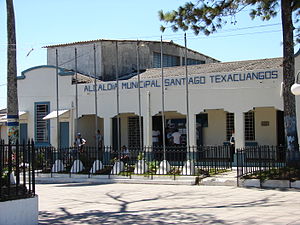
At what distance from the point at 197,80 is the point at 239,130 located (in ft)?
9.98

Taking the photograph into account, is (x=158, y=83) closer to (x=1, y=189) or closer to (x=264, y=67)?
(x=264, y=67)

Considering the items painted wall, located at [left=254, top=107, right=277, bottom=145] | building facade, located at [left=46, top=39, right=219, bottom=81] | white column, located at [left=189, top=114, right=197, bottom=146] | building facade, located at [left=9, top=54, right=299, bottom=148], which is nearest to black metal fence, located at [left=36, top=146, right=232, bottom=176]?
white column, located at [left=189, top=114, right=197, bottom=146]

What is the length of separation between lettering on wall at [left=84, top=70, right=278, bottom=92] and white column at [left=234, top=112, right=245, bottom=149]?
1602mm

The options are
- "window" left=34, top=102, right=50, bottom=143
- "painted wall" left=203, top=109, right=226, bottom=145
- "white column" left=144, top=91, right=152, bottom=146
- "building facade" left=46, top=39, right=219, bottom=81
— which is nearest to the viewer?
"white column" left=144, top=91, right=152, bottom=146

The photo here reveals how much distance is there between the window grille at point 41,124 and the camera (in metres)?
25.5

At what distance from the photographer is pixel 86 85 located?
24.0m

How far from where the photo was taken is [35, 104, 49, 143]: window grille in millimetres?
25516

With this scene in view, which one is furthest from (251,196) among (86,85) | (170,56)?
(170,56)

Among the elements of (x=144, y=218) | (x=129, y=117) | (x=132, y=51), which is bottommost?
(x=144, y=218)

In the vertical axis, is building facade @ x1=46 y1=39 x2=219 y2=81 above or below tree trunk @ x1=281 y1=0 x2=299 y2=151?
above

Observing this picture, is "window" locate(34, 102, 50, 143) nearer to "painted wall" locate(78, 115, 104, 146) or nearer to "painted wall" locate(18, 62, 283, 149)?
"painted wall" locate(18, 62, 283, 149)

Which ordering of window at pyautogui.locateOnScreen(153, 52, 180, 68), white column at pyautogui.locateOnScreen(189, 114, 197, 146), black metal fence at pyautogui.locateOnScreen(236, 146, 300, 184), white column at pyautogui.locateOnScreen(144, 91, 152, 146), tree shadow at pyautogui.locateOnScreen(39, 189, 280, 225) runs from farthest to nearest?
window at pyautogui.locateOnScreen(153, 52, 180, 68) < white column at pyautogui.locateOnScreen(144, 91, 152, 146) < white column at pyautogui.locateOnScreen(189, 114, 197, 146) < black metal fence at pyautogui.locateOnScreen(236, 146, 300, 184) < tree shadow at pyautogui.locateOnScreen(39, 189, 280, 225)

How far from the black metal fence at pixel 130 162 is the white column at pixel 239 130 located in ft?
3.13

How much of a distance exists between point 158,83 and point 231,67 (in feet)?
12.1
